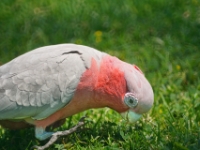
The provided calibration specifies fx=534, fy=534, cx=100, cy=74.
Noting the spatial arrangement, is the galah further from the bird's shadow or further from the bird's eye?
the bird's shadow

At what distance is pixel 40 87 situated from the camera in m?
3.25

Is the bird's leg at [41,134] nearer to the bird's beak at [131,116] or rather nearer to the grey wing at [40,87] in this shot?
the grey wing at [40,87]

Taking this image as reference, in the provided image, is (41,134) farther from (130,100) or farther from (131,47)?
(131,47)

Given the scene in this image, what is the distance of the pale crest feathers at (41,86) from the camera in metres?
3.23

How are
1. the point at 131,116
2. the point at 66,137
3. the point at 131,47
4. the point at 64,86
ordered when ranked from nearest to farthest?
the point at 64,86 → the point at 131,116 → the point at 66,137 → the point at 131,47

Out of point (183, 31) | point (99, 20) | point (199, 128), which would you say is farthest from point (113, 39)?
point (199, 128)

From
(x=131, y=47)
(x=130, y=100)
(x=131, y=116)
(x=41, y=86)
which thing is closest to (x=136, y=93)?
(x=130, y=100)

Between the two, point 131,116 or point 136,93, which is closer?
point 136,93

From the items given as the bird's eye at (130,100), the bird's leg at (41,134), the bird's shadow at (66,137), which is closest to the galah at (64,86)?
the bird's eye at (130,100)

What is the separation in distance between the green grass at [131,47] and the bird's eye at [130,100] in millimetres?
294

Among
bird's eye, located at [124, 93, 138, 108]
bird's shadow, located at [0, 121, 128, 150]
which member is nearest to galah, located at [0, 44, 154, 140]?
bird's eye, located at [124, 93, 138, 108]

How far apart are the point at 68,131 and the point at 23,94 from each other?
0.42m

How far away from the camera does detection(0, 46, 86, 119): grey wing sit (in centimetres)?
323

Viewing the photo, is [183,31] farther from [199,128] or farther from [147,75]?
[199,128]
